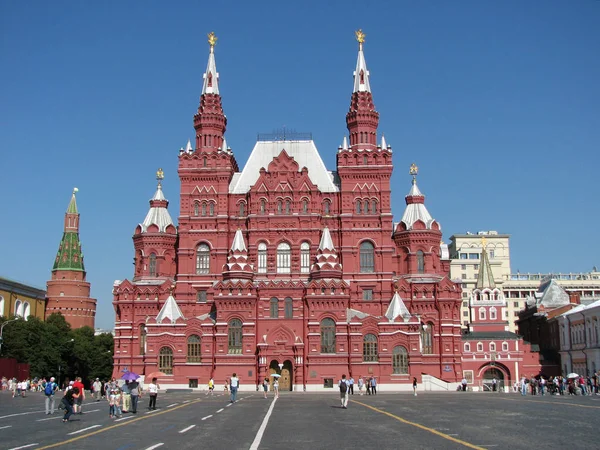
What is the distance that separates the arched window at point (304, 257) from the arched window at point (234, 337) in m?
9.78

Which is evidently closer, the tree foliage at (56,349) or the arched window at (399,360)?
the arched window at (399,360)

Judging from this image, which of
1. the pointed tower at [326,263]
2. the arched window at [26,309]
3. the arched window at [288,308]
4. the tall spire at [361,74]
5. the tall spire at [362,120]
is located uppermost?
the tall spire at [361,74]

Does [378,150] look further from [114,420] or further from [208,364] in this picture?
[114,420]

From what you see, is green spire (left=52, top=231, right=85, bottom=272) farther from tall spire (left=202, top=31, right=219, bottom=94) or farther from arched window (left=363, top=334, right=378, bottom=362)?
arched window (left=363, top=334, right=378, bottom=362)

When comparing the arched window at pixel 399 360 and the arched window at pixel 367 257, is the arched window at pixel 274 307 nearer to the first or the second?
the arched window at pixel 367 257

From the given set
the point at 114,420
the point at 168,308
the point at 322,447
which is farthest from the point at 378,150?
the point at 322,447

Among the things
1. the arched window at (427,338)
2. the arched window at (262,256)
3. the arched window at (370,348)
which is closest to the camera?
the arched window at (370,348)

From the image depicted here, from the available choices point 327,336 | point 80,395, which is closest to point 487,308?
point 327,336

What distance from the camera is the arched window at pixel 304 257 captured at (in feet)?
261

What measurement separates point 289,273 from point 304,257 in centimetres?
251

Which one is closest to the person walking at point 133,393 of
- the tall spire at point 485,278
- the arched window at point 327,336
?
the arched window at point 327,336

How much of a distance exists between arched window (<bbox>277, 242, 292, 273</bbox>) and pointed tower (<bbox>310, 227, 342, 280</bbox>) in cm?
410

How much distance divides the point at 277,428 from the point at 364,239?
5426cm

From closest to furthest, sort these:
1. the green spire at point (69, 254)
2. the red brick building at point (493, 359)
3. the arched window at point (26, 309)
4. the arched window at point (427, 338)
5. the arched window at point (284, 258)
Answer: the arched window at point (427, 338)
the arched window at point (284, 258)
the red brick building at point (493, 359)
the arched window at point (26, 309)
the green spire at point (69, 254)
